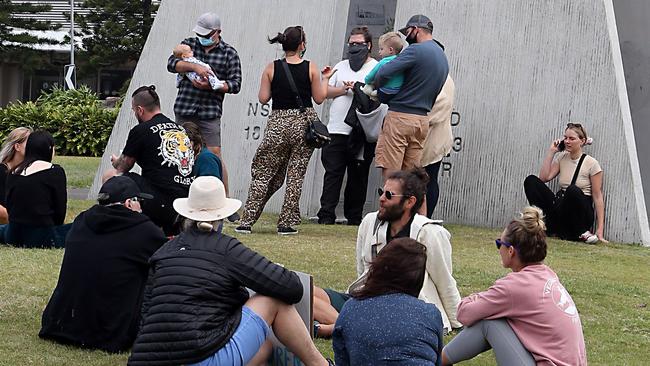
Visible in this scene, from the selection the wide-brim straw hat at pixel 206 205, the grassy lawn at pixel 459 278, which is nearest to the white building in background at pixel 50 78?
the grassy lawn at pixel 459 278

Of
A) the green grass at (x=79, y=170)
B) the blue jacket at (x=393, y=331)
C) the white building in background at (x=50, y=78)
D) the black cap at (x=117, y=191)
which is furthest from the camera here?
the white building in background at (x=50, y=78)

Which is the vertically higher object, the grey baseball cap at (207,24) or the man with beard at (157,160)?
the grey baseball cap at (207,24)

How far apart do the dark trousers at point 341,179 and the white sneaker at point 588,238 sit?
7.76 ft

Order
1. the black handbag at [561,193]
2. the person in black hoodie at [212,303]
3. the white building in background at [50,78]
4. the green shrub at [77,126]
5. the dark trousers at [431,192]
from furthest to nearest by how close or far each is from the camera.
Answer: the white building in background at [50,78] < the green shrub at [77,126] < the black handbag at [561,193] < the dark trousers at [431,192] < the person in black hoodie at [212,303]

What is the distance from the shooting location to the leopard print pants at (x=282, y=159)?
425 inches

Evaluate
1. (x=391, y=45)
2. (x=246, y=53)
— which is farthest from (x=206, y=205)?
(x=246, y=53)

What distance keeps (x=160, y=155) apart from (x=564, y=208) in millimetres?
4477

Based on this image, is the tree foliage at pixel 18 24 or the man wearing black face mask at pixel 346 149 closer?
the man wearing black face mask at pixel 346 149

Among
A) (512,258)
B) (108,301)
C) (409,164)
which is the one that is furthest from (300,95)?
(512,258)

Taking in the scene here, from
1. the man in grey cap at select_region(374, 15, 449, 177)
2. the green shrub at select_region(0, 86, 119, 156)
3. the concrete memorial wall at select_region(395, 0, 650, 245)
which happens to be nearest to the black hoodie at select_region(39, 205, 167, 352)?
the man in grey cap at select_region(374, 15, 449, 177)

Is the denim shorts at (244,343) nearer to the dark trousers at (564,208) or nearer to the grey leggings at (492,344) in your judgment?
the grey leggings at (492,344)

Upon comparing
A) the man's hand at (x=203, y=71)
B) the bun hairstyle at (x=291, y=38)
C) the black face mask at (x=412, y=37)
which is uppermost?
the black face mask at (x=412, y=37)

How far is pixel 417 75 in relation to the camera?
10.1 metres

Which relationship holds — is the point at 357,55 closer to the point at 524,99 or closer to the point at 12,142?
the point at 524,99
